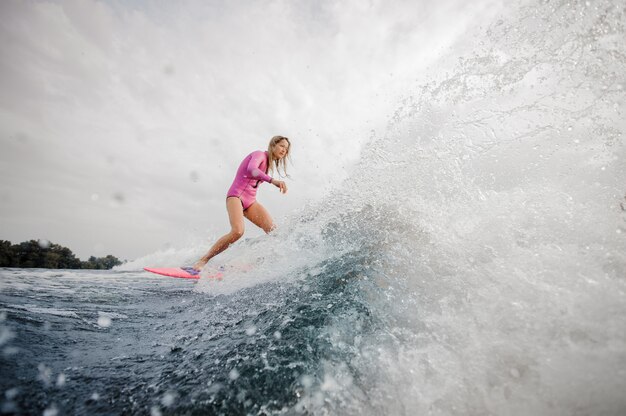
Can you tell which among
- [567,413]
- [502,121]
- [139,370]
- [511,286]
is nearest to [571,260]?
[511,286]

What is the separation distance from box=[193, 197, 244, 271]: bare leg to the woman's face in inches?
43.3

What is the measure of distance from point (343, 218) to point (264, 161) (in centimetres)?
187

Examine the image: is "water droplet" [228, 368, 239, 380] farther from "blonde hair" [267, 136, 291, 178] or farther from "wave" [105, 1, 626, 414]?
"blonde hair" [267, 136, 291, 178]

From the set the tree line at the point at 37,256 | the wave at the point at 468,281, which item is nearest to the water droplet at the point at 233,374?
the wave at the point at 468,281

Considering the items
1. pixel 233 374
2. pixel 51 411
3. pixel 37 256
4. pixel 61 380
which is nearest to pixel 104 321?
pixel 61 380

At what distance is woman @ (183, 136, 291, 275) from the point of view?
193 inches

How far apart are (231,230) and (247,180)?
95 cm

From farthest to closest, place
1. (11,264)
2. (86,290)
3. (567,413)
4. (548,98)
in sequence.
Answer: (11,264) < (86,290) < (548,98) < (567,413)

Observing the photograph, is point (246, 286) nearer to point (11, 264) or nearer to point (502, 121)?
point (502, 121)

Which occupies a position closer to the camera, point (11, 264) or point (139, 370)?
point (139, 370)

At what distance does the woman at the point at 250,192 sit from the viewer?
4.91m

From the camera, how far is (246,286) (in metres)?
3.60

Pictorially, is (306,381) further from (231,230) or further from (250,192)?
(250,192)

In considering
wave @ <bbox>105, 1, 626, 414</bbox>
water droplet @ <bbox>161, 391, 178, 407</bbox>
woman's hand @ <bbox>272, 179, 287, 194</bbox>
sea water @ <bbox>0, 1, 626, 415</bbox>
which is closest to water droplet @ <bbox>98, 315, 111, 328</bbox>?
sea water @ <bbox>0, 1, 626, 415</bbox>
